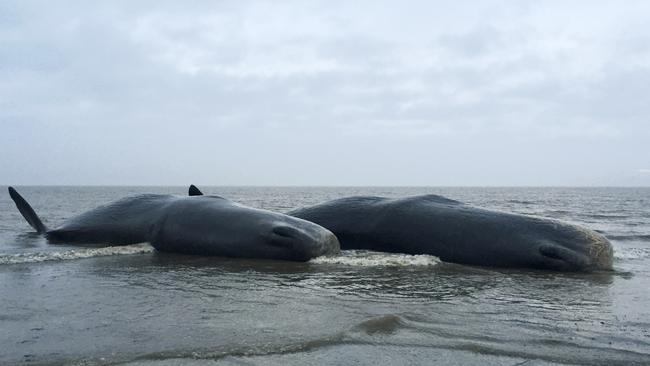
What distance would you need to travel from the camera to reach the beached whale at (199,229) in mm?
9992

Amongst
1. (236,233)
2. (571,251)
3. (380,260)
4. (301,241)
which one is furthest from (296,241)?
(571,251)

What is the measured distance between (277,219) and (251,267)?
5.97ft

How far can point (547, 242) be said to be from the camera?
974cm

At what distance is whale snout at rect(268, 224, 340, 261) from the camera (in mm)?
9758

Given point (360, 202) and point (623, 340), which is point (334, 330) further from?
point (360, 202)

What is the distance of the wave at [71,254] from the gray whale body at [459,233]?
3.39 m

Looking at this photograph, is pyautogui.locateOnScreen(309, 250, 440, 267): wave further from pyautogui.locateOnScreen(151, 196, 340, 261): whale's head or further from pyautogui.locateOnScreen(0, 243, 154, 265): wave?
pyautogui.locateOnScreen(0, 243, 154, 265): wave

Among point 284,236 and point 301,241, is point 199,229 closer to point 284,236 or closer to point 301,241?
point 284,236

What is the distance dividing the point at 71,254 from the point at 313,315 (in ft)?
20.6

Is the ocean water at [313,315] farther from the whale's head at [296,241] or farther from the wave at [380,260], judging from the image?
the whale's head at [296,241]

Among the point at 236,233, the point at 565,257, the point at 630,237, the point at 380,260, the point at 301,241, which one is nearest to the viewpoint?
the point at 565,257

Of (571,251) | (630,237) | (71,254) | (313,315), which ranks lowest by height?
(630,237)

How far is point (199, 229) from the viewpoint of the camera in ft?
35.7

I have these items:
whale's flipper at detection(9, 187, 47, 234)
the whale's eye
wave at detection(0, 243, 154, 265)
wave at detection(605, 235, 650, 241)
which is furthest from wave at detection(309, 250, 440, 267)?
wave at detection(605, 235, 650, 241)
